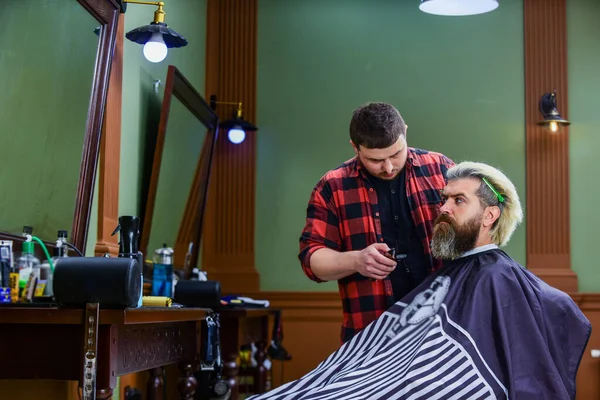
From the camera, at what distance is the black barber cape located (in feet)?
7.99

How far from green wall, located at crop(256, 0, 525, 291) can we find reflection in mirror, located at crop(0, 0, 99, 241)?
2.98 metres

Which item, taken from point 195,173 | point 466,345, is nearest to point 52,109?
point 466,345

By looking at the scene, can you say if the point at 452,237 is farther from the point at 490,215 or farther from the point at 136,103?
the point at 136,103

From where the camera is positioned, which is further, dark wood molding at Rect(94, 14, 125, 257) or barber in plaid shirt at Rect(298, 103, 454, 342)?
dark wood molding at Rect(94, 14, 125, 257)

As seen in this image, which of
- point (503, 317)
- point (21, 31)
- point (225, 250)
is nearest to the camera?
point (503, 317)

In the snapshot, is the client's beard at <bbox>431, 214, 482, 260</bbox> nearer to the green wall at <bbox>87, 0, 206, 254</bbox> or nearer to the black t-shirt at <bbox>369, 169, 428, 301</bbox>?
the black t-shirt at <bbox>369, 169, 428, 301</bbox>

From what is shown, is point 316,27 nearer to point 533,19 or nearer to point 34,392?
point 533,19

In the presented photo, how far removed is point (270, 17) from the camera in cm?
636

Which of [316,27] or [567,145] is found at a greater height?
[316,27]

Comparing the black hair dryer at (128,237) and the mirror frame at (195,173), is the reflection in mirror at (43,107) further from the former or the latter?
the mirror frame at (195,173)

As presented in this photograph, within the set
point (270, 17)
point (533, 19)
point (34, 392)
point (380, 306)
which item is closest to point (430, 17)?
point (533, 19)

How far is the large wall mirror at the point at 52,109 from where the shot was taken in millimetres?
2807

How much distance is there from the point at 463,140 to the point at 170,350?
12.2 ft

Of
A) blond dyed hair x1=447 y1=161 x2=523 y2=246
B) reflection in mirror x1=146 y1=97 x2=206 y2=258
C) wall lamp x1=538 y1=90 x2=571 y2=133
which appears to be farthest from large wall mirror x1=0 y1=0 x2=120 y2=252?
wall lamp x1=538 y1=90 x2=571 y2=133
